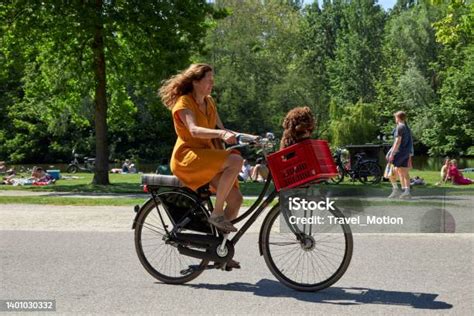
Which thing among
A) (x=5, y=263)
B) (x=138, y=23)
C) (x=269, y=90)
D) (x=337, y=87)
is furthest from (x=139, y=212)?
(x=337, y=87)

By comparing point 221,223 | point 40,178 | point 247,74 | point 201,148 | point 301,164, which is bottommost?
point 40,178

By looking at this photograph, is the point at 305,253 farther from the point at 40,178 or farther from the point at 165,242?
the point at 40,178

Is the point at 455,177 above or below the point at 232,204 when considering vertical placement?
below

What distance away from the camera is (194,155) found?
20.7 feet

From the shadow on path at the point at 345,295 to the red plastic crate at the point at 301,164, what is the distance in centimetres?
90

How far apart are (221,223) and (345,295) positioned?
1206 mm

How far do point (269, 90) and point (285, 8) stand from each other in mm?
13304

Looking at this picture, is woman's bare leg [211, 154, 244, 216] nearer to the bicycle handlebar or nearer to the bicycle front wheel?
the bicycle handlebar

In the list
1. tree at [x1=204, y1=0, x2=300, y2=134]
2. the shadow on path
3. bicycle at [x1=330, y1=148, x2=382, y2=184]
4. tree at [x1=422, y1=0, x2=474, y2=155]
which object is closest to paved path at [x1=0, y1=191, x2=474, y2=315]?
the shadow on path

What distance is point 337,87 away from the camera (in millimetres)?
81375

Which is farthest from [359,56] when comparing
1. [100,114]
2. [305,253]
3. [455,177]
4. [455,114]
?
[305,253]

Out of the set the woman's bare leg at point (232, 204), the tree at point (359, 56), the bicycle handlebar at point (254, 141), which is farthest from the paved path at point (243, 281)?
the tree at point (359, 56)

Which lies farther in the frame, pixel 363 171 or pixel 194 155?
pixel 363 171

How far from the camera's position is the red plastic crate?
5949mm
